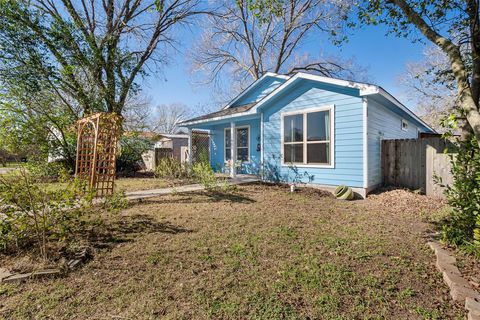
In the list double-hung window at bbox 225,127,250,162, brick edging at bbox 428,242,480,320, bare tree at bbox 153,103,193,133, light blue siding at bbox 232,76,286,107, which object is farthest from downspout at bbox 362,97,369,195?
bare tree at bbox 153,103,193,133

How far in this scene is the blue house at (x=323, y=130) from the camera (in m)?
6.46

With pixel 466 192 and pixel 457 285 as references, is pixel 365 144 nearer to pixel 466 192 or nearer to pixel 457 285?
pixel 466 192

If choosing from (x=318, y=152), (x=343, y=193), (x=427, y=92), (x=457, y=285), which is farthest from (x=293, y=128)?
(x=427, y=92)

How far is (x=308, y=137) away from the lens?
746 centimetres

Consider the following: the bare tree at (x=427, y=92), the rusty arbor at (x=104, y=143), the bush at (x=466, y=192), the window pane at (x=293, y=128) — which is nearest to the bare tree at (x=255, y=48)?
the bare tree at (x=427, y=92)

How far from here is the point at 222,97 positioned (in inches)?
860

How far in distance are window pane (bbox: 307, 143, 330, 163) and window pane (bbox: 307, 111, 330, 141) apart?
7.8 inches

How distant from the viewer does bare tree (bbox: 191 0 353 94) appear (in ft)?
55.4

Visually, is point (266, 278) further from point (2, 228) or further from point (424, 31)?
point (424, 31)

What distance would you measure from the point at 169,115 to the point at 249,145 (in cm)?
3019

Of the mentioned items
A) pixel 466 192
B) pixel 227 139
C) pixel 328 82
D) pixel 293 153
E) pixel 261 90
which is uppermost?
pixel 261 90

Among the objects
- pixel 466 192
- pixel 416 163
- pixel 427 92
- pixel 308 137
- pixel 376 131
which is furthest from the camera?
pixel 427 92

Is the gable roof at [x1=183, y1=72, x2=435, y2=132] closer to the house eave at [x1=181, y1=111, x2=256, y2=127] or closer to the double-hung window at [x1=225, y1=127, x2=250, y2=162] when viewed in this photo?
the house eave at [x1=181, y1=111, x2=256, y2=127]

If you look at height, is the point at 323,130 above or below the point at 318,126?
below
